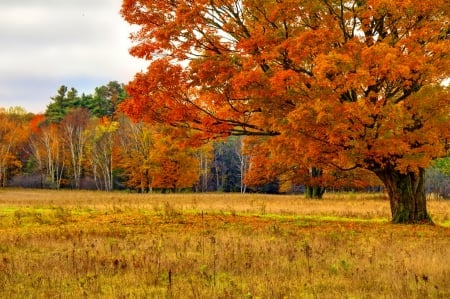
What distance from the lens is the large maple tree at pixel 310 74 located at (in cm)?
1444

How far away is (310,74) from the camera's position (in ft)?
55.2

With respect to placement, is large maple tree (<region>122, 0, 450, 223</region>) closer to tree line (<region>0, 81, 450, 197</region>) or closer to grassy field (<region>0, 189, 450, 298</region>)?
grassy field (<region>0, 189, 450, 298</region>)

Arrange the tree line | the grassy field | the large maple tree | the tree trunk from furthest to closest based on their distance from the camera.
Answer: the tree line, the tree trunk, the large maple tree, the grassy field

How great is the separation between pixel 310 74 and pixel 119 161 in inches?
2440

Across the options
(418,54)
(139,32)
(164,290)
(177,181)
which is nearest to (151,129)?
(177,181)

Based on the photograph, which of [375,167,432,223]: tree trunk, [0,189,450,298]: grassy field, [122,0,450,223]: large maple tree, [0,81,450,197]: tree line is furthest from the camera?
[0,81,450,197]: tree line

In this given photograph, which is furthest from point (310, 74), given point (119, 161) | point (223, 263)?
point (119, 161)

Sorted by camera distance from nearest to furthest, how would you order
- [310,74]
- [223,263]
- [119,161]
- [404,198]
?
[223,263], [310,74], [404,198], [119,161]

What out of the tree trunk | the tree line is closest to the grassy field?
the tree trunk

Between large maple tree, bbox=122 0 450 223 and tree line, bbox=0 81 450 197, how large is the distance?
2614 centimetres

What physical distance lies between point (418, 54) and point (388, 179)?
6047 millimetres

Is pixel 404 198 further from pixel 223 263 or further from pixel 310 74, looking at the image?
pixel 223 263

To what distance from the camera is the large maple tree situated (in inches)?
568

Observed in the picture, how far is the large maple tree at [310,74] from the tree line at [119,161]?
26.1 m
